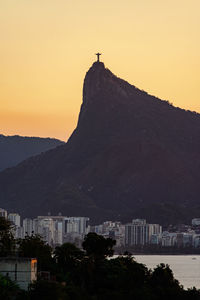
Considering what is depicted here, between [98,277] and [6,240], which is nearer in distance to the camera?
[98,277]

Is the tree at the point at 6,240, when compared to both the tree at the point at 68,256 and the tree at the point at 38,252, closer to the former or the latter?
the tree at the point at 38,252

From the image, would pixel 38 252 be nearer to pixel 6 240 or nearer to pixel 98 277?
pixel 6 240

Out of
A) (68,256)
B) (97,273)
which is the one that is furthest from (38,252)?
(68,256)

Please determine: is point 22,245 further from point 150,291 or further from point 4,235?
point 150,291

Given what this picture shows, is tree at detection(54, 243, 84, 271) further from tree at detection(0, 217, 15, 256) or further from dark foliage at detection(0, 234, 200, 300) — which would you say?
tree at detection(0, 217, 15, 256)

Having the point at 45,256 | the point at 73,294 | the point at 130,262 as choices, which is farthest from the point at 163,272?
the point at 73,294

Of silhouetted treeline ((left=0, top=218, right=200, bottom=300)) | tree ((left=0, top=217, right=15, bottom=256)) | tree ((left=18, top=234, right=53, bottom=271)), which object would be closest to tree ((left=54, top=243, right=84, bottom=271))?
silhouetted treeline ((left=0, top=218, right=200, bottom=300))

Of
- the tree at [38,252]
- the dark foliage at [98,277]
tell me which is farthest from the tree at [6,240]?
the dark foliage at [98,277]

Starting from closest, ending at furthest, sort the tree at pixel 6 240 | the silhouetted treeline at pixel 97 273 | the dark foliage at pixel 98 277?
the dark foliage at pixel 98 277
the silhouetted treeline at pixel 97 273
the tree at pixel 6 240

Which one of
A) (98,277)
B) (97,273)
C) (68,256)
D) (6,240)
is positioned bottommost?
(98,277)

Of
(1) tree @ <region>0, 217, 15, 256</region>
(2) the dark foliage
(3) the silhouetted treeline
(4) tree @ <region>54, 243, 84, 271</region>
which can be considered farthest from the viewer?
(4) tree @ <region>54, 243, 84, 271</region>

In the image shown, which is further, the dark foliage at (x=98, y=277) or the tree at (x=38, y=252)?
the tree at (x=38, y=252)

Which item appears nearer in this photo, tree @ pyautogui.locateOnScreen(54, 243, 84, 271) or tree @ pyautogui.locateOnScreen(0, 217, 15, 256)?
tree @ pyautogui.locateOnScreen(0, 217, 15, 256)
